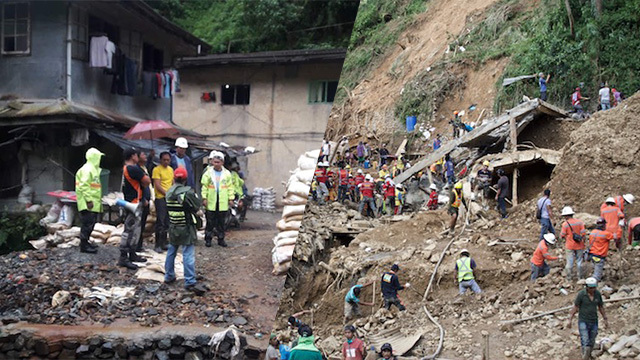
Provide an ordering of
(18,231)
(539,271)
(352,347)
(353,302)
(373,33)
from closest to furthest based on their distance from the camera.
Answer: (539,271) → (352,347) → (353,302) → (18,231) → (373,33)

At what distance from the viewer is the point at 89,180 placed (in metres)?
2.54

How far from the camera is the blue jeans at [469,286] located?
7.09 ft

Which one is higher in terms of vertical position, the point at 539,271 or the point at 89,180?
the point at 89,180

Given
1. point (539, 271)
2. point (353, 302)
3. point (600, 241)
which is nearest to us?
point (600, 241)

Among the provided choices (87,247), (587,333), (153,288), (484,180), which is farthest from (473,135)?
(87,247)

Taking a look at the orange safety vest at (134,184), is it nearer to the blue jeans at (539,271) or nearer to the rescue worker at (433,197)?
the rescue worker at (433,197)

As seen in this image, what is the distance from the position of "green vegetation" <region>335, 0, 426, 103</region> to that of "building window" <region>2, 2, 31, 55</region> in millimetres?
1226

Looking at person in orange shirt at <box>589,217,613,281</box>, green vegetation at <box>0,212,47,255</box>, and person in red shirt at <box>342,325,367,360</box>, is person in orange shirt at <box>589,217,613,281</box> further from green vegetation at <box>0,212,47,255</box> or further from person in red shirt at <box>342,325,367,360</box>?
green vegetation at <box>0,212,47,255</box>

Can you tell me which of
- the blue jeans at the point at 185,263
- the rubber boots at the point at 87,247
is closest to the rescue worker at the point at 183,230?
the blue jeans at the point at 185,263

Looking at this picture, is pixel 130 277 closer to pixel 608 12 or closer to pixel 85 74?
pixel 85 74

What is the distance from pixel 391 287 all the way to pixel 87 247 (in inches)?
48.1

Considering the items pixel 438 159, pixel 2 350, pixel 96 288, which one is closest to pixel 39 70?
pixel 96 288

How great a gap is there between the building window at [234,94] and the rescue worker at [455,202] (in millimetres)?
942

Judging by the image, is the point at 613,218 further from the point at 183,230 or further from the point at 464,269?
the point at 183,230
